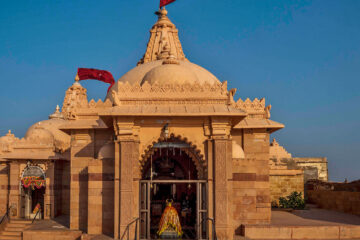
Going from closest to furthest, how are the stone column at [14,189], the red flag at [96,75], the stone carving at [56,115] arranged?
1. the stone column at [14,189]
2. the stone carving at [56,115]
3. the red flag at [96,75]

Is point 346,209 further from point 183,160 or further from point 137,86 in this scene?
point 137,86

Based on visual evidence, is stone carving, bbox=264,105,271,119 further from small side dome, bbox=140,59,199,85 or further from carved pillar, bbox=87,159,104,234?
carved pillar, bbox=87,159,104,234

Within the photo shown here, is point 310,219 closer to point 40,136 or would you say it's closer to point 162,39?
point 162,39

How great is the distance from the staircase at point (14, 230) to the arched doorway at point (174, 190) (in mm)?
6223

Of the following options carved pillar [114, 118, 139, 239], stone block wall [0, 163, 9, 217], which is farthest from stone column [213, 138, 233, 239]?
stone block wall [0, 163, 9, 217]

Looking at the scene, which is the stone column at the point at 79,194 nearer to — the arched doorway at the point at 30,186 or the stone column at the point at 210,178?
the stone column at the point at 210,178

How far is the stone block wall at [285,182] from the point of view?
2283cm

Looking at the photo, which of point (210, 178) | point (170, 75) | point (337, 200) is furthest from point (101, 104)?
point (337, 200)

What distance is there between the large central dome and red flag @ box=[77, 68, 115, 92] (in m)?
2.70

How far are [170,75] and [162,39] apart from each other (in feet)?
32.9

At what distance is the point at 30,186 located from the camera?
20.2 metres

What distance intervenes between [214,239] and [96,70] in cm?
1646

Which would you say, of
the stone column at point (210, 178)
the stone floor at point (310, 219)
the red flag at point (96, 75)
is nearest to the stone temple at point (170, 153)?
the stone column at point (210, 178)

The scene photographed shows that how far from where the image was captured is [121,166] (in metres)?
12.5
